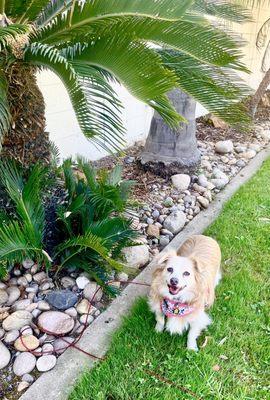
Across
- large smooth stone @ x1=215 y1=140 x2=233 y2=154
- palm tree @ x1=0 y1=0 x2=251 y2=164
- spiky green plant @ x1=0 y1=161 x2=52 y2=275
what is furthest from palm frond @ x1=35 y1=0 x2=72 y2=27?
large smooth stone @ x1=215 y1=140 x2=233 y2=154

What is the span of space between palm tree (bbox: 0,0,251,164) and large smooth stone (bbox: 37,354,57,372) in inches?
48.9

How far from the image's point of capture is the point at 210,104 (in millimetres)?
2455

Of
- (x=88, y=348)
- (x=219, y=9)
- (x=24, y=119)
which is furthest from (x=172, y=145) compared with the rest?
(x=88, y=348)

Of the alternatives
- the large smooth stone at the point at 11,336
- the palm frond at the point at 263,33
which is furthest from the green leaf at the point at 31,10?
the palm frond at the point at 263,33

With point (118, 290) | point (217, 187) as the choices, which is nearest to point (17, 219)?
point (118, 290)

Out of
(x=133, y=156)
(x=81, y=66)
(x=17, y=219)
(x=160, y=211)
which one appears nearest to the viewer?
(x=81, y=66)

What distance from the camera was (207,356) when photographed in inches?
88.4

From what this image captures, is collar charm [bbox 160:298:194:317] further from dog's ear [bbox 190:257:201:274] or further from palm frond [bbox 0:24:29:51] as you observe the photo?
palm frond [bbox 0:24:29:51]

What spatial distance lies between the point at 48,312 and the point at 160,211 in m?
1.74

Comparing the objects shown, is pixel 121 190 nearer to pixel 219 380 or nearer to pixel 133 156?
pixel 219 380

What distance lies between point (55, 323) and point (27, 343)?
0.20 metres

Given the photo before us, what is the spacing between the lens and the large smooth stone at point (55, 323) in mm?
2316

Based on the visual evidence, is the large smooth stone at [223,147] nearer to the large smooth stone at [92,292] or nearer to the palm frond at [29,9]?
the large smooth stone at [92,292]

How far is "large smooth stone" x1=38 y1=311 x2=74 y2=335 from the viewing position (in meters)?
2.32
